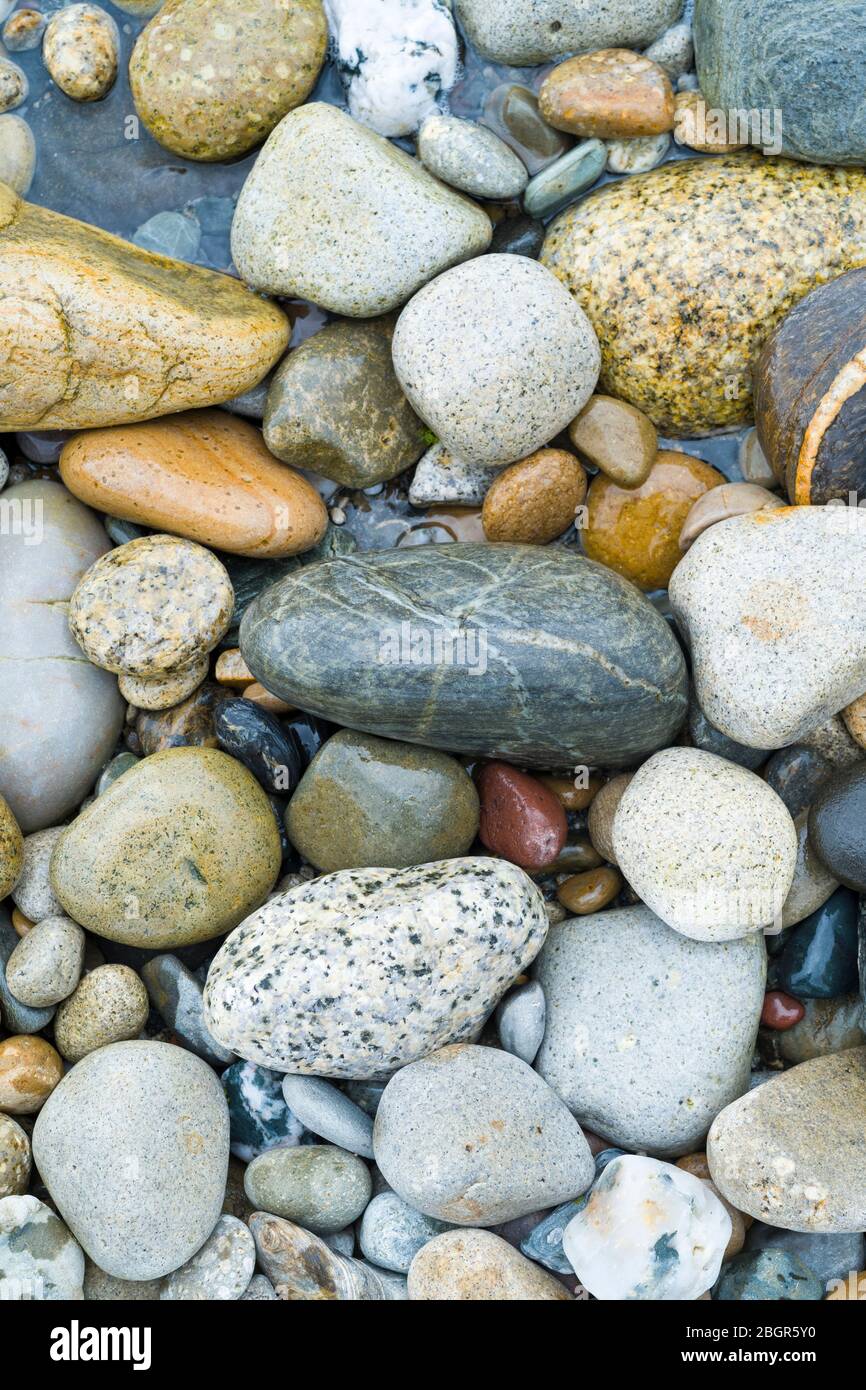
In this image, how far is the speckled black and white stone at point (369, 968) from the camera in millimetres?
3533

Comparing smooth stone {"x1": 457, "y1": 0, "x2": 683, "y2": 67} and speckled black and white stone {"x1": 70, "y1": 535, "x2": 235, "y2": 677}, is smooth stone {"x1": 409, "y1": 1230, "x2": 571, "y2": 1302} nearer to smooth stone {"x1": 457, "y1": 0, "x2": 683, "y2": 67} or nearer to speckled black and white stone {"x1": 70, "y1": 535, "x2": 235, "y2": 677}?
speckled black and white stone {"x1": 70, "y1": 535, "x2": 235, "y2": 677}

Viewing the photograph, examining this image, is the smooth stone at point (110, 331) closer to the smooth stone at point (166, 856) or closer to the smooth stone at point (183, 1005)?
the smooth stone at point (166, 856)

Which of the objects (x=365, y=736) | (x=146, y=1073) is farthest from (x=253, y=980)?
(x=365, y=736)

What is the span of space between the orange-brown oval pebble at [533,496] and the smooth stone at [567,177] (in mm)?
1018

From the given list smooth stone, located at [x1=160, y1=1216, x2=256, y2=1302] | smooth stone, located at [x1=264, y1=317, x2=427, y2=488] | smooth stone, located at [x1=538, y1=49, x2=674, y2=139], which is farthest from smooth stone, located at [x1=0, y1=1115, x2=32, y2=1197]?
smooth stone, located at [x1=538, y1=49, x2=674, y2=139]

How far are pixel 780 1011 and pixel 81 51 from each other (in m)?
4.55

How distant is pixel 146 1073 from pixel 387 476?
2.37 m

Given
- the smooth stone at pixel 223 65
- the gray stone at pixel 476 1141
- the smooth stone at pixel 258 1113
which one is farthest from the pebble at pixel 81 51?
the gray stone at pixel 476 1141

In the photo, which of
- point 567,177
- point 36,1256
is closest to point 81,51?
point 567,177

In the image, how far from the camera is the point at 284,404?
4062mm

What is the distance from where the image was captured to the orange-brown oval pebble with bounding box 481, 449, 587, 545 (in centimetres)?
400

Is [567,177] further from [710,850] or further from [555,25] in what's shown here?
[710,850]

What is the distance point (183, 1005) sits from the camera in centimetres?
393

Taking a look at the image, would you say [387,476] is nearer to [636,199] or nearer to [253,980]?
[636,199]
